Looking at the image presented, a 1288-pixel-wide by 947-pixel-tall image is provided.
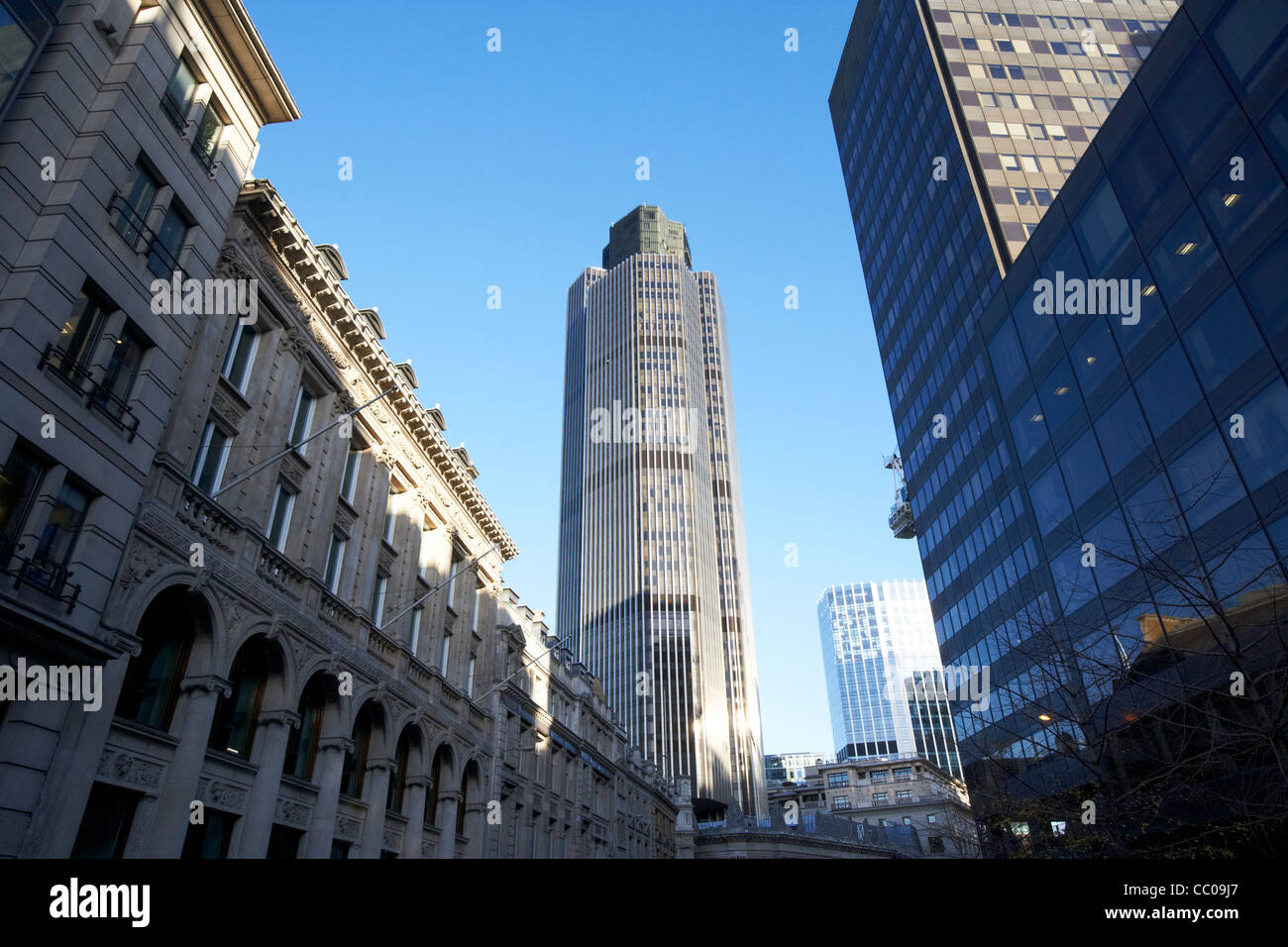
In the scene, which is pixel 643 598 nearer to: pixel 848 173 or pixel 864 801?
pixel 864 801

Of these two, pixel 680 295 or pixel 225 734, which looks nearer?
pixel 225 734

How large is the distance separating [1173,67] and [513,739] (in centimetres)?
3987

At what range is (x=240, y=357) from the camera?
890 inches

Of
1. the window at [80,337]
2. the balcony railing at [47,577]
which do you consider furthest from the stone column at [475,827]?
the window at [80,337]

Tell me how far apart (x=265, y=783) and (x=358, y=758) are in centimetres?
607

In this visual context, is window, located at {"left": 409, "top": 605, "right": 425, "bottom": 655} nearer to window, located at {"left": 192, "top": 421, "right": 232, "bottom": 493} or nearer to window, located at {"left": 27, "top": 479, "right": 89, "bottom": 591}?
window, located at {"left": 192, "top": 421, "right": 232, "bottom": 493}

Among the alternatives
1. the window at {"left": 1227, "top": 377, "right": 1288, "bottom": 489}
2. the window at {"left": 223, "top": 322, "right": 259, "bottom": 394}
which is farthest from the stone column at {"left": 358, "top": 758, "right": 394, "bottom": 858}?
the window at {"left": 1227, "top": 377, "right": 1288, "bottom": 489}

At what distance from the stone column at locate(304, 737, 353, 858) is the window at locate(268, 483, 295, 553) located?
6145 mm

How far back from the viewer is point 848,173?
79.9m

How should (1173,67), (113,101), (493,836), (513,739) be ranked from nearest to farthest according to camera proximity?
(113,101) < (1173,67) < (493,836) < (513,739)

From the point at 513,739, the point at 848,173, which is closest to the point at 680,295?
the point at 848,173

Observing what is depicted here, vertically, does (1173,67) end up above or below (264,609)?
above

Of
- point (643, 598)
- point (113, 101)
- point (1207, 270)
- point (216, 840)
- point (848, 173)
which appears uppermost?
point (848, 173)

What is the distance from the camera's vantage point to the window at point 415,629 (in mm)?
31188
